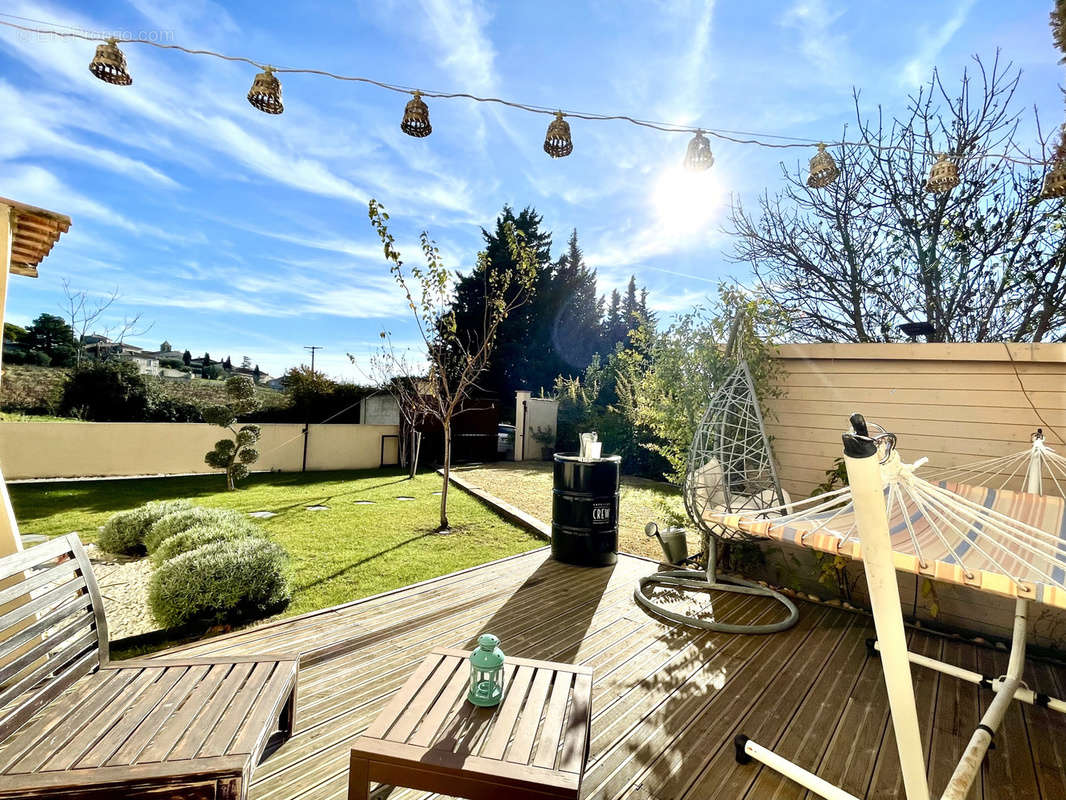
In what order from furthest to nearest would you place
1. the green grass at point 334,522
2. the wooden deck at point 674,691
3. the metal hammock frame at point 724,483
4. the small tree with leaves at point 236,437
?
the small tree with leaves at point 236,437
the green grass at point 334,522
the metal hammock frame at point 724,483
the wooden deck at point 674,691

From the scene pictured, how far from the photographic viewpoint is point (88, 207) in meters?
9.25

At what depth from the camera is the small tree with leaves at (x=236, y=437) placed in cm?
791

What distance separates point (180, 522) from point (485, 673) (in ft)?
12.9

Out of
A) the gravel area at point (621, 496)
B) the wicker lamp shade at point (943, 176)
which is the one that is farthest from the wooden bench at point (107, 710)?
the wicker lamp shade at point (943, 176)

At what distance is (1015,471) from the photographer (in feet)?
9.40

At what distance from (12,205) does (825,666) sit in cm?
454

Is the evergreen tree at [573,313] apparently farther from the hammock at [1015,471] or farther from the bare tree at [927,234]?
the hammock at [1015,471]

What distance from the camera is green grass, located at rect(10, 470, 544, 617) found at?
3.84m

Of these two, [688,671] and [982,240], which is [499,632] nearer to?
[688,671]

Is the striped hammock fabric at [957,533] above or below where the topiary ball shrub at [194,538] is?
above

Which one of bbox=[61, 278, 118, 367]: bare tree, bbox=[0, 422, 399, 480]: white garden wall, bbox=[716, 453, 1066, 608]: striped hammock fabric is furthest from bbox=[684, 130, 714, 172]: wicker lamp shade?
bbox=[61, 278, 118, 367]: bare tree

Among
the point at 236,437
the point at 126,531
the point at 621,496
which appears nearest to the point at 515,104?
the point at 126,531

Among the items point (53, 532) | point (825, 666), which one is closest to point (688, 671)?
point (825, 666)

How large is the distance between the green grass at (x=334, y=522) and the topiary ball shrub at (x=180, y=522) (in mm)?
645
